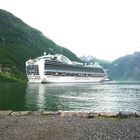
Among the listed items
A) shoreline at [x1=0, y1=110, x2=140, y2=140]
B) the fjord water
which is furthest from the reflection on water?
shoreline at [x1=0, y1=110, x2=140, y2=140]

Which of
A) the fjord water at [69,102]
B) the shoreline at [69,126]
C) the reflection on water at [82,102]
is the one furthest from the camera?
the reflection on water at [82,102]

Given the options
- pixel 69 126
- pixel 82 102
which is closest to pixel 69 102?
pixel 82 102

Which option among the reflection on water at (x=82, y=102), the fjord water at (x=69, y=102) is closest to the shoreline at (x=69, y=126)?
the fjord water at (x=69, y=102)

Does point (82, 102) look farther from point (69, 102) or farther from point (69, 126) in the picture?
point (69, 126)

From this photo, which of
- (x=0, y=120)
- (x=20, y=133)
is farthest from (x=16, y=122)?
(x=20, y=133)

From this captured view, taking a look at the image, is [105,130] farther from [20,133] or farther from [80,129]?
[20,133]

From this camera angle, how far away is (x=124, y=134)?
21000 mm

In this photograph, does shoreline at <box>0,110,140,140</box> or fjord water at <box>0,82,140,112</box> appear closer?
shoreline at <box>0,110,140,140</box>

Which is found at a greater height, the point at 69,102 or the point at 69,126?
the point at 69,126

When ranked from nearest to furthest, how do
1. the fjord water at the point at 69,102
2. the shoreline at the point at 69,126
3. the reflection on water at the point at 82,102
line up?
1. the shoreline at the point at 69,126
2. the fjord water at the point at 69,102
3. the reflection on water at the point at 82,102

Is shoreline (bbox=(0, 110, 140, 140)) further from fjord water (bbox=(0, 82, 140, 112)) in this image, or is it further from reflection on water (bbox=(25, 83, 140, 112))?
reflection on water (bbox=(25, 83, 140, 112))

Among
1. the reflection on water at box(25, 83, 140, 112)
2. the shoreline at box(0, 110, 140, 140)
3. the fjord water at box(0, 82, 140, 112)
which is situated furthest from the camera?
the reflection on water at box(25, 83, 140, 112)

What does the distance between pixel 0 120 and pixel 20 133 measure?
5.25 m

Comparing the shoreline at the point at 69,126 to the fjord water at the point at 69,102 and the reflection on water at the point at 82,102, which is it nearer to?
the fjord water at the point at 69,102
